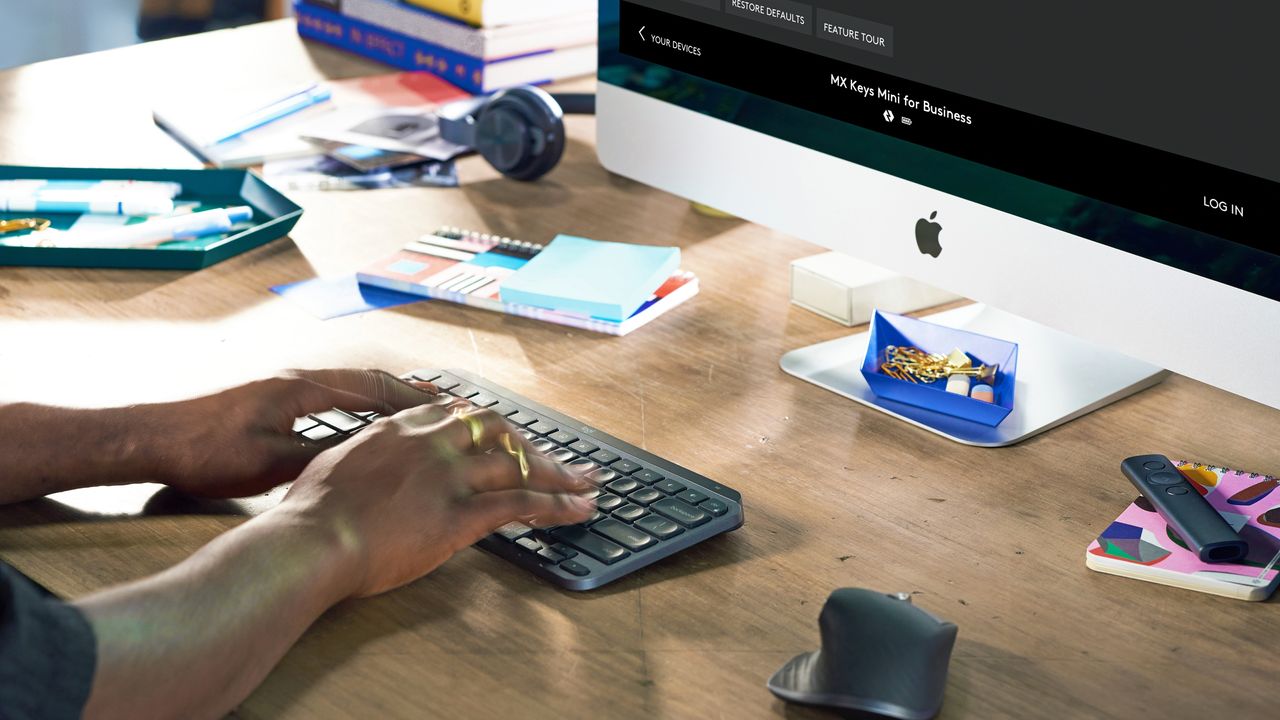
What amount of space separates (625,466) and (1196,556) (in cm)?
34

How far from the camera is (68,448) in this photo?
82cm

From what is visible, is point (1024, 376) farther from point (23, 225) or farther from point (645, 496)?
point (23, 225)

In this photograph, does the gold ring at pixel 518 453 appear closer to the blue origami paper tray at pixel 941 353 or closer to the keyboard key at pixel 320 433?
the keyboard key at pixel 320 433

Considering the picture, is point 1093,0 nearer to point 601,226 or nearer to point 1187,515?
point 1187,515

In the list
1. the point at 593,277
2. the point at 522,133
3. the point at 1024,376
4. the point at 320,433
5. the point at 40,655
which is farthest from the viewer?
the point at 522,133

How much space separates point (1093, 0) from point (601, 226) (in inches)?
23.1

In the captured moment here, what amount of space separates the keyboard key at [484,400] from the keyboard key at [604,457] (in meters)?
0.10

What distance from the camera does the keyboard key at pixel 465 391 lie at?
90 cm

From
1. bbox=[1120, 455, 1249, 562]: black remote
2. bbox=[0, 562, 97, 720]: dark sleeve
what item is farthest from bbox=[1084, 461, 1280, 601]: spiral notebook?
bbox=[0, 562, 97, 720]: dark sleeve

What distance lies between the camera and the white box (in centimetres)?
105

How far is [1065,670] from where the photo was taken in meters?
0.66

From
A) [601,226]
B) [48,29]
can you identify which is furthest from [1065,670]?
[48,29]

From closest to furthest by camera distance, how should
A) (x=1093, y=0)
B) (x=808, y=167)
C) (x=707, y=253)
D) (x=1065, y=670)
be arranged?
→ (x=1065, y=670) → (x=1093, y=0) → (x=808, y=167) → (x=707, y=253)

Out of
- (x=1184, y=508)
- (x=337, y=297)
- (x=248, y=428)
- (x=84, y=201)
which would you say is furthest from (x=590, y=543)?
(x=84, y=201)
